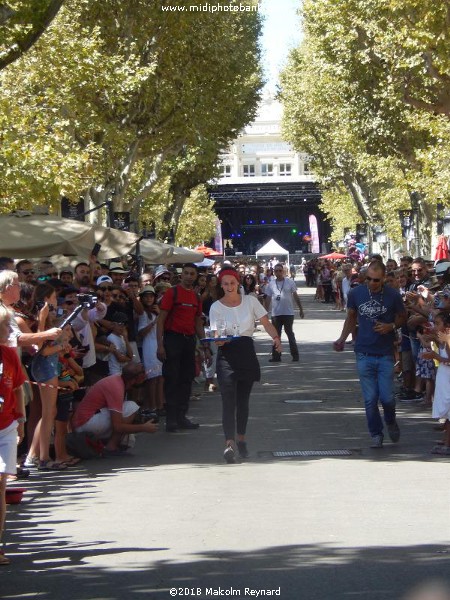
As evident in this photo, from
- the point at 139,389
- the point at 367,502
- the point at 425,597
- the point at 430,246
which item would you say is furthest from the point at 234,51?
the point at 425,597

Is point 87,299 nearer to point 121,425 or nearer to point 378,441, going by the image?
point 121,425

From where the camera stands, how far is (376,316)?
12.7m

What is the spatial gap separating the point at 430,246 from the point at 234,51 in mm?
13528

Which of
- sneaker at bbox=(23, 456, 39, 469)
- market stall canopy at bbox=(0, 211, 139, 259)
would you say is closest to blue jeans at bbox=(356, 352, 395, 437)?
sneaker at bbox=(23, 456, 39, 469)

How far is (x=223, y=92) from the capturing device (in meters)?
39.7

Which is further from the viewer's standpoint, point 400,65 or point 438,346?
point 400,65

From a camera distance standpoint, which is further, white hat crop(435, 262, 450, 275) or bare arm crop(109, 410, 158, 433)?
white hat crop(435, 262, 450, 275)

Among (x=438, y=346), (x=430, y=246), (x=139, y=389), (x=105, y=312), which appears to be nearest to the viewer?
(x=438, y=346)

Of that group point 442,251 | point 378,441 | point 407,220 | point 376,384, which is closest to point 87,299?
point 376,384

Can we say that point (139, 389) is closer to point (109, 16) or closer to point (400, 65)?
point (400, 65)

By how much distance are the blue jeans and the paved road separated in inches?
12.9

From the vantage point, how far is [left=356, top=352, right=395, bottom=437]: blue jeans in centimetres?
1265

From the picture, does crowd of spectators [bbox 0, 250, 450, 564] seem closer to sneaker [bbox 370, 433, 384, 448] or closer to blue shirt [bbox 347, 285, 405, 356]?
blue shirt [bbox 347, 285, 405, 356]

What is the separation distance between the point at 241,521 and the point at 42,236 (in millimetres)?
9722
